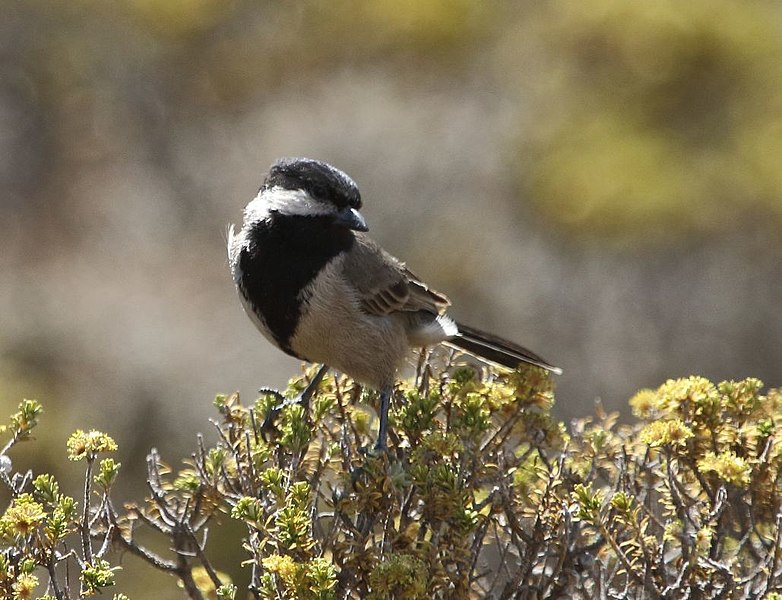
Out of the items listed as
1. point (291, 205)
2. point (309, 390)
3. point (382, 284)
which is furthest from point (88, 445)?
point (382, 284)

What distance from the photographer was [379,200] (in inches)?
457

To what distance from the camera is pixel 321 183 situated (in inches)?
150

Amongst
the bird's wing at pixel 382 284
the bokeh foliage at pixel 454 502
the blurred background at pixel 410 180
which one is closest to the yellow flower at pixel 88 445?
the bokeh foliage at pixel 454 502

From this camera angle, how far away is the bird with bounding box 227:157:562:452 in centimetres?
385

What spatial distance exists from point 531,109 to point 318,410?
9.05 meters

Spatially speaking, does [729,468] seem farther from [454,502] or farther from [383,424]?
[383,424]

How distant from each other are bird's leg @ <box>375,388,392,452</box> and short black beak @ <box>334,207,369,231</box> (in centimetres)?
60

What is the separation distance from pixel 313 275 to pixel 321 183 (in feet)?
1.09

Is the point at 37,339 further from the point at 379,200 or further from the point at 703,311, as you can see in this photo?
the point at 703,311

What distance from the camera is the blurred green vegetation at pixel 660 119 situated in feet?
34.5

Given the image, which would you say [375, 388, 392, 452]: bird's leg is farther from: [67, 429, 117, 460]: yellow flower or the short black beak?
[67, 429, 117, 460]: yellow flower

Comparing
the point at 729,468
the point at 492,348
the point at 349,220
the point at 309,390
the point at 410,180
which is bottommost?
the point at 729,468

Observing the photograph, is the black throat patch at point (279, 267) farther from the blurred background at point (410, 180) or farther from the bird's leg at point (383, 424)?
the blurred background at point (410, 180)

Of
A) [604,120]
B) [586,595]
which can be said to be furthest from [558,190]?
[586,595]
